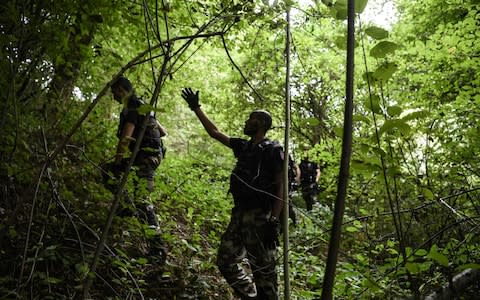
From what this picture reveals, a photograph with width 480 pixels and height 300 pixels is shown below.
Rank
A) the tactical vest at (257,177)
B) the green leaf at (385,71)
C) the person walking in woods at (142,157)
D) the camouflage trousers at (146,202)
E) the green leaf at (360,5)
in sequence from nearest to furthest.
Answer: the green leaf at (360,5) → the green leaf at (385,71) → the camouflage trousers at (146,202) → the tactical vest at (257,177) → the person walking in woods at (142,157)

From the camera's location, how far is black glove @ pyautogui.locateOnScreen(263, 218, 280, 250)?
3324 mm

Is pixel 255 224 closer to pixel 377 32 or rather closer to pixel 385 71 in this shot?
pixel 385 71

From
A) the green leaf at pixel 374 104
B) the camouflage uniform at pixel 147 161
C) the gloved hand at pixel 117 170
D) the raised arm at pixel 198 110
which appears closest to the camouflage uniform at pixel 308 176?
the raised arm at pixel 198 110

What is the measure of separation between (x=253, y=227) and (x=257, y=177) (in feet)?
1.54

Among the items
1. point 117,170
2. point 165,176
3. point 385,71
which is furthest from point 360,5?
point 165,176

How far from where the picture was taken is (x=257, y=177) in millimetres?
3455

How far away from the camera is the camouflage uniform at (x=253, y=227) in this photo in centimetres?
338

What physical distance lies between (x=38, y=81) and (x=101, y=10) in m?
0.77

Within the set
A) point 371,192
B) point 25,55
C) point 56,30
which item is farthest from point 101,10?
point 371,192

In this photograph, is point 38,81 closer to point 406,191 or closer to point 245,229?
point 245,229

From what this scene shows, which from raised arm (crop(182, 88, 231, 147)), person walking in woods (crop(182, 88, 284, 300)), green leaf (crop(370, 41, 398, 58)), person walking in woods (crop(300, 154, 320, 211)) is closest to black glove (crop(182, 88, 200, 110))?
raised arm (crop(182, 88, 231, 147))

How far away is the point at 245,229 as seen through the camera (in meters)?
3.44

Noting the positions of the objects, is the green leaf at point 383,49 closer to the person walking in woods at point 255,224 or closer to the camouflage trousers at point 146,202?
the person walking in woods at point 255,224

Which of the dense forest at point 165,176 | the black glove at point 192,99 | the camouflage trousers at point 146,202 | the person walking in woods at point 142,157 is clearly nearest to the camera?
the dense forest at point 165,176
